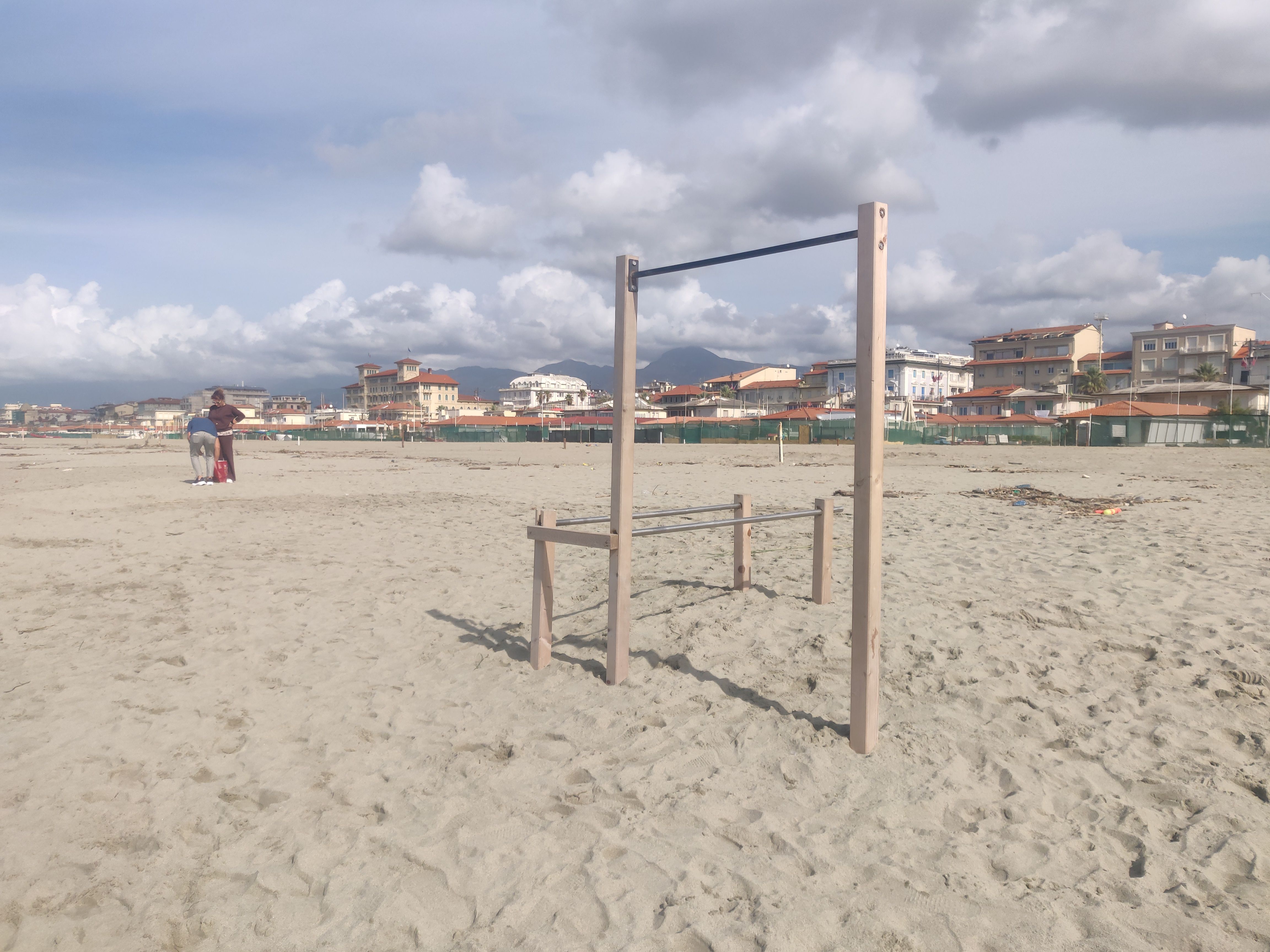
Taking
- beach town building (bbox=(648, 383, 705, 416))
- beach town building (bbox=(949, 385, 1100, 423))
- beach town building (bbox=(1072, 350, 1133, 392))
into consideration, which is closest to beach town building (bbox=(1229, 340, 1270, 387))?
beach town building (bbox=(1072, 350, 1133, 392))

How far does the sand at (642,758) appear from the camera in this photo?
2.54 metres

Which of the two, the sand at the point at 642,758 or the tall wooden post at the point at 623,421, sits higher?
the tall wooden post at the point at 623,421

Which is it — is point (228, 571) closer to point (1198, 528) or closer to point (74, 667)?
point (74, 667)

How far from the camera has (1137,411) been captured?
4775 cm

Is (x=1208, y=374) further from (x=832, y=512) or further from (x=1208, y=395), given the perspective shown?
(x=832, y=512)

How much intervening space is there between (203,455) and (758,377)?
352 ft

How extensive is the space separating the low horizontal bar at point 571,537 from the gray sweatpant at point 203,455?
12.9 metres

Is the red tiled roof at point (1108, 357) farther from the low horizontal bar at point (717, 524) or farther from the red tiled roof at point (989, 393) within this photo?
the low horizontal bar at point (717, 524)

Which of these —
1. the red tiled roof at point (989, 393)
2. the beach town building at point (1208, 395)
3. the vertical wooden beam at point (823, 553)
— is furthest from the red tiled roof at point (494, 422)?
the vertical wooden beam at point (823, 553)

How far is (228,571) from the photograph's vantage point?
7254 mm

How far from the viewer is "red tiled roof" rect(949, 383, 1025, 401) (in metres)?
88.8

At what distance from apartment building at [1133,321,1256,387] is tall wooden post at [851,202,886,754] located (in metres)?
96.0

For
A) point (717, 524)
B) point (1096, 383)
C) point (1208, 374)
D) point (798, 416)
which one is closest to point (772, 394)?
point (1096, 383)

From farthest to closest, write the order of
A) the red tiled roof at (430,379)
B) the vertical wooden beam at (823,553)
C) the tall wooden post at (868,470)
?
the red tiled roof at (430,379), the vertical wooden beam at (823,553), the tall wooden post at (868,470)
